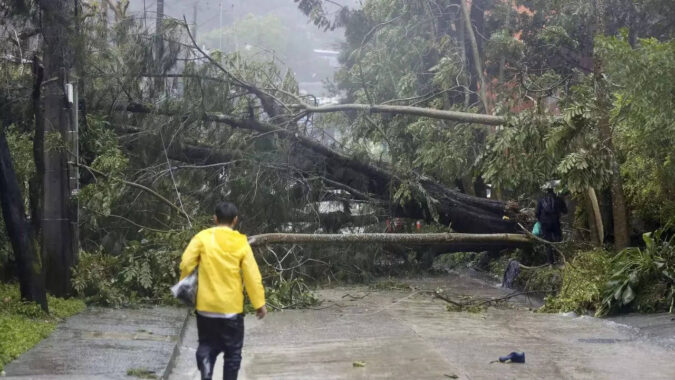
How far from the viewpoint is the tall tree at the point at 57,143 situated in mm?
10961

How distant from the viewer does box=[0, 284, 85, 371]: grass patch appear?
7727 millimetres

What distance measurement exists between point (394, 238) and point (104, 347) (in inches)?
244

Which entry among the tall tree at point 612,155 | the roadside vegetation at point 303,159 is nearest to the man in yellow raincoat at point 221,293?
the roadside vegetation at point 303,159

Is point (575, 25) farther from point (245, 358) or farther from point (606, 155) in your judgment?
point (245, 358)

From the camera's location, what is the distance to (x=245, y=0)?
6359cm

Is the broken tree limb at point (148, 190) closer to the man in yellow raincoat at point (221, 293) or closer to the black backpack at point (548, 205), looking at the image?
the black backpack at point (548, 205)

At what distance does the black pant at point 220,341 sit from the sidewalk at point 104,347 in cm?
119

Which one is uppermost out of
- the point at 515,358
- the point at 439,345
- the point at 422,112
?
the point at 422,112

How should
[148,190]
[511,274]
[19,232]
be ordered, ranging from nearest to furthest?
1. [19,232]
2. [148,190]
3. [511,274]

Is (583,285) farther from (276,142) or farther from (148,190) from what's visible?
(148,190)

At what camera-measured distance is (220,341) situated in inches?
237

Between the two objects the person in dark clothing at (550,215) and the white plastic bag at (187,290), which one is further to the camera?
the person in dark clothing at (550,215)

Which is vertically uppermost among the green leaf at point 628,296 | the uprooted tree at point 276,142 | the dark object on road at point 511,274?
the uprooted tree at point 276,142

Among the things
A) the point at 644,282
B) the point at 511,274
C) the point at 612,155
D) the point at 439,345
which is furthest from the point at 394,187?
the point at 439,345
